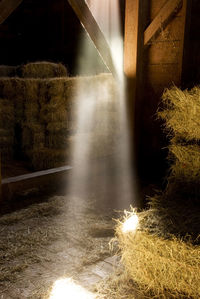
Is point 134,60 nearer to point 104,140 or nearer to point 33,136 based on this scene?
point 104,140

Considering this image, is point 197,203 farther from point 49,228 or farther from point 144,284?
point 49,228

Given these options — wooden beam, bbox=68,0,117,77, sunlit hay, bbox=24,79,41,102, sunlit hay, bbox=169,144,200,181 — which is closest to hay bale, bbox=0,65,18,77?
sunlit hay, bbox=24,79,41,102

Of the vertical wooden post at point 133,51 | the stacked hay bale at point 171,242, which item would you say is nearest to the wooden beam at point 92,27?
the vertical wooden post at point 133,51

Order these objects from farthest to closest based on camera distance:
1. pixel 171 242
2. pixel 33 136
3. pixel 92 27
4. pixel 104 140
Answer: pixel 33 136, pixel 104 140, pixel 92 27, pixel 171 242

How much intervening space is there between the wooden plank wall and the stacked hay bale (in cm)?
197

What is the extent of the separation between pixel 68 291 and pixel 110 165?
3.39 metres

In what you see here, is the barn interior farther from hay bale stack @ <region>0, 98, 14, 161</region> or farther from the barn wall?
the barn wall

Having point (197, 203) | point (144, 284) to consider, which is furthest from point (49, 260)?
point (197, 203)

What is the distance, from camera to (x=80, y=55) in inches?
409

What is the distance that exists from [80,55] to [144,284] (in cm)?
902

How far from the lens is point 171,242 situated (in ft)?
7.13

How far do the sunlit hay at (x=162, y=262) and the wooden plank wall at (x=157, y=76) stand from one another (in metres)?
2.91

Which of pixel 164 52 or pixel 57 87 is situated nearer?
pixel 164 52

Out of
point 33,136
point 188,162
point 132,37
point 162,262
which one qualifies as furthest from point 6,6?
point 162,262
